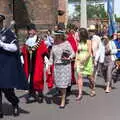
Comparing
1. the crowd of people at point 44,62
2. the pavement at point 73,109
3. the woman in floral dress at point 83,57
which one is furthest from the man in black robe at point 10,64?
the woman in floral dress at point 83,57

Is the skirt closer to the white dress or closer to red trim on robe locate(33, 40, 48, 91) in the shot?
the white dress

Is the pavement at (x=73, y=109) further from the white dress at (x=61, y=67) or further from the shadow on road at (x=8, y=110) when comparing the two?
the white dress at (x=61, y=67)

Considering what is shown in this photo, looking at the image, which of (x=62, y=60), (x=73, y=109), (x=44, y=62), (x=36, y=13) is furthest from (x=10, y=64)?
(x=36, y=13)

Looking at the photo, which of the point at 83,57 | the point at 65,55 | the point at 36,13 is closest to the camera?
the point at 65,55

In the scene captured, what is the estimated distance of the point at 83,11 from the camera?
2928cm

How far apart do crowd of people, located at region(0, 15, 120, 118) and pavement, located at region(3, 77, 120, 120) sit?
0.21m

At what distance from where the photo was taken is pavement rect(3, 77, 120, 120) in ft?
33.3

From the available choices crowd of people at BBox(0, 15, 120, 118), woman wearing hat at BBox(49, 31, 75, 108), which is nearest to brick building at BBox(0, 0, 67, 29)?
crowd of people at BBox(0, 15, 120, 118)

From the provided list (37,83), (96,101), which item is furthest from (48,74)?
(96,101)

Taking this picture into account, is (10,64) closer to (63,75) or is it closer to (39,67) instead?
(63,75)

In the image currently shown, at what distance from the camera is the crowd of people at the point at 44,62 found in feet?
32.2

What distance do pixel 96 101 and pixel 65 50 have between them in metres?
1.66

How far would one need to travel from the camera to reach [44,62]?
11.9 m

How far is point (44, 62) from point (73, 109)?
1.41 meters
